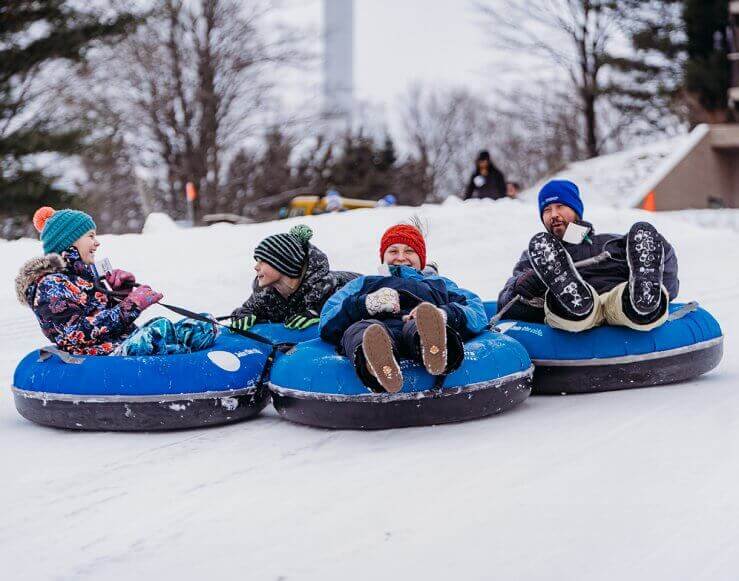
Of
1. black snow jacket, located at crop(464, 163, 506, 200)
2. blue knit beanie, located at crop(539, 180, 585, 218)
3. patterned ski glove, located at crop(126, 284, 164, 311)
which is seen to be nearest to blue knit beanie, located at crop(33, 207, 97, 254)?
patterned ski glove, located at crop(126, 284, 164, 311)

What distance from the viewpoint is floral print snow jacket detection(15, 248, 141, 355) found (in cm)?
484

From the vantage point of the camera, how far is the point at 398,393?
175 inches

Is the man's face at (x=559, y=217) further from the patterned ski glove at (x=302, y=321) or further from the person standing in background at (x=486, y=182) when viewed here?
the person standing in background at (x=486, y=182)

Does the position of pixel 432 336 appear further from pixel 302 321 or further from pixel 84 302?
pixel 84 302

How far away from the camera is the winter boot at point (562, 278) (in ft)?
16.5

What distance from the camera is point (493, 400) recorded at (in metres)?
4.62

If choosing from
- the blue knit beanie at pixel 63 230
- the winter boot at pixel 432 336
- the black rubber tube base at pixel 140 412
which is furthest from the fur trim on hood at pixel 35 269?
the winter boot at pixel 432 336

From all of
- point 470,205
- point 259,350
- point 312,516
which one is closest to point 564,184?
point 259,350

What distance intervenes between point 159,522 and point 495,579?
3.89 feet

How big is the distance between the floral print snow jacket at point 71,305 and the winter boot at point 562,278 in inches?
78.8

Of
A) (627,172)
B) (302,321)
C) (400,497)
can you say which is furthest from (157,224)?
(627,172)

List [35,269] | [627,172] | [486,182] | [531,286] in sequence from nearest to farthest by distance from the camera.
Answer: [35,269] < [531,286] < [486,182] < [627,172]

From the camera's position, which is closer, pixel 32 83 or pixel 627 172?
pixel 32 83

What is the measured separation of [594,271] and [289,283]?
1.70 metres
